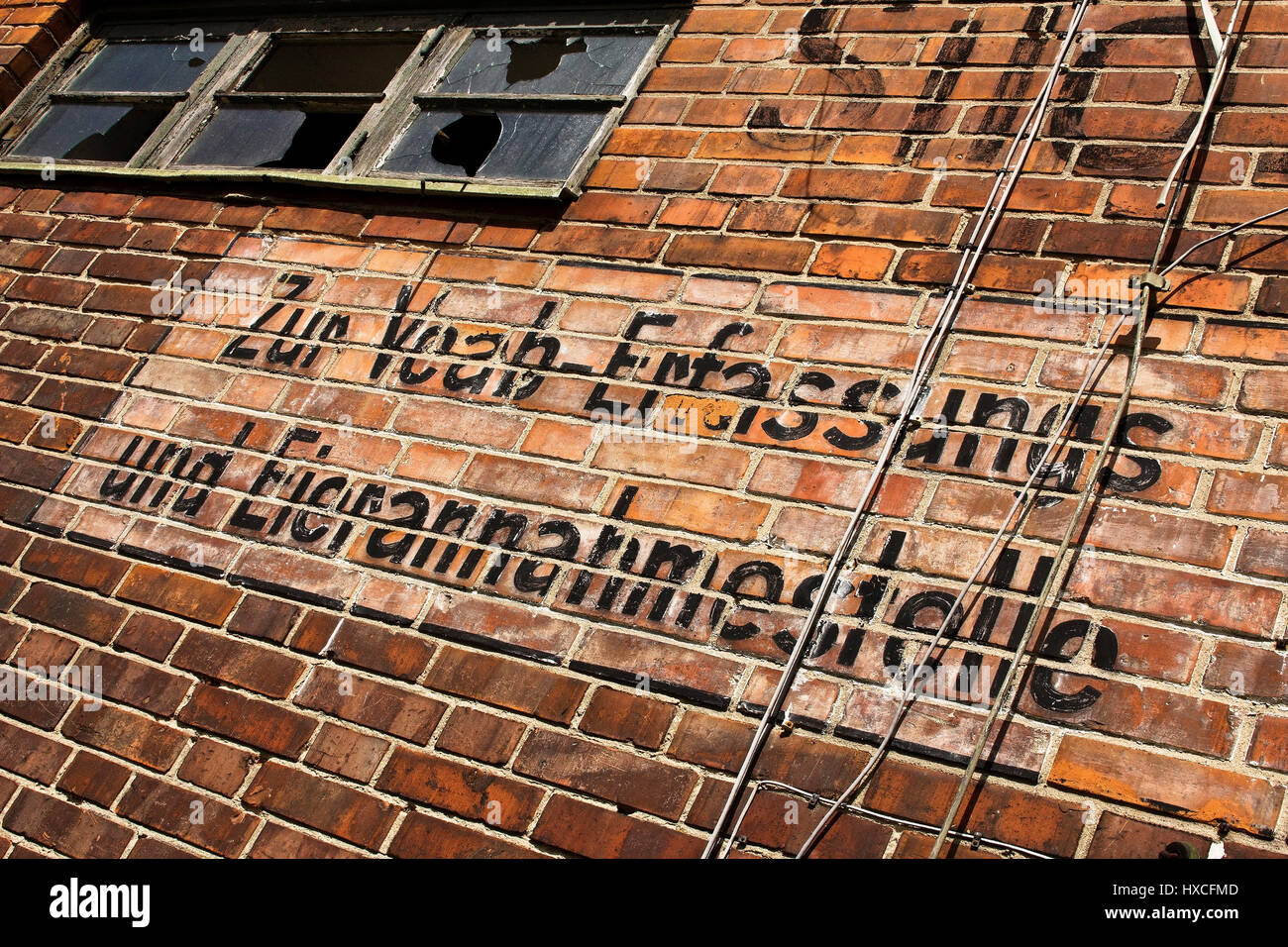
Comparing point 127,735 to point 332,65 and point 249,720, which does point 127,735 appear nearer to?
point 249,720

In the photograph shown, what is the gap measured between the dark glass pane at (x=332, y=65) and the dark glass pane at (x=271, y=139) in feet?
0.51

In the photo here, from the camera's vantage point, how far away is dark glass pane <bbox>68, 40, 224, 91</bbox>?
299 cm

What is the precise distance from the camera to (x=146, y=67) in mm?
3062

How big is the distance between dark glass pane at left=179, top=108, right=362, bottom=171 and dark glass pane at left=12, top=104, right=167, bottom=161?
0.92 feet

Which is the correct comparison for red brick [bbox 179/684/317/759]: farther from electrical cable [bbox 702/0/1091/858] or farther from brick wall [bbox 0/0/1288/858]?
electrical cable [bbox 702/0/1091/858]

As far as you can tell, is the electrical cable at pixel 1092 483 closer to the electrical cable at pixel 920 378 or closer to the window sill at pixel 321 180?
the electrical cable at pixel 920 378

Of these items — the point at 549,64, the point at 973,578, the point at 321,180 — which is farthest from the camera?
the point at 549,64

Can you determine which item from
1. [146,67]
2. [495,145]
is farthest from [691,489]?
[146,67]

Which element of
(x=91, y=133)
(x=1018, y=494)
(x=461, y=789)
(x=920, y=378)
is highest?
(x=91, y=133)

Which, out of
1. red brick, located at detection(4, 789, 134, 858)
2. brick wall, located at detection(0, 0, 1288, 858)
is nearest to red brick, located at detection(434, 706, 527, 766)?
brick wall, located at detection(0, 0, 1288, 858)

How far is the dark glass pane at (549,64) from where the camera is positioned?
2.41 metres

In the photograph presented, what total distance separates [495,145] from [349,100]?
60cm

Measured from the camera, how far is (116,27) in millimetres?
3264

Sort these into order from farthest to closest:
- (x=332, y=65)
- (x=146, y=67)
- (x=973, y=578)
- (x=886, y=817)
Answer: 1. (x=146, y=67)
2. (x=332, y=65)
3. (x=973, y=578)
4. (x=886, y=817)
